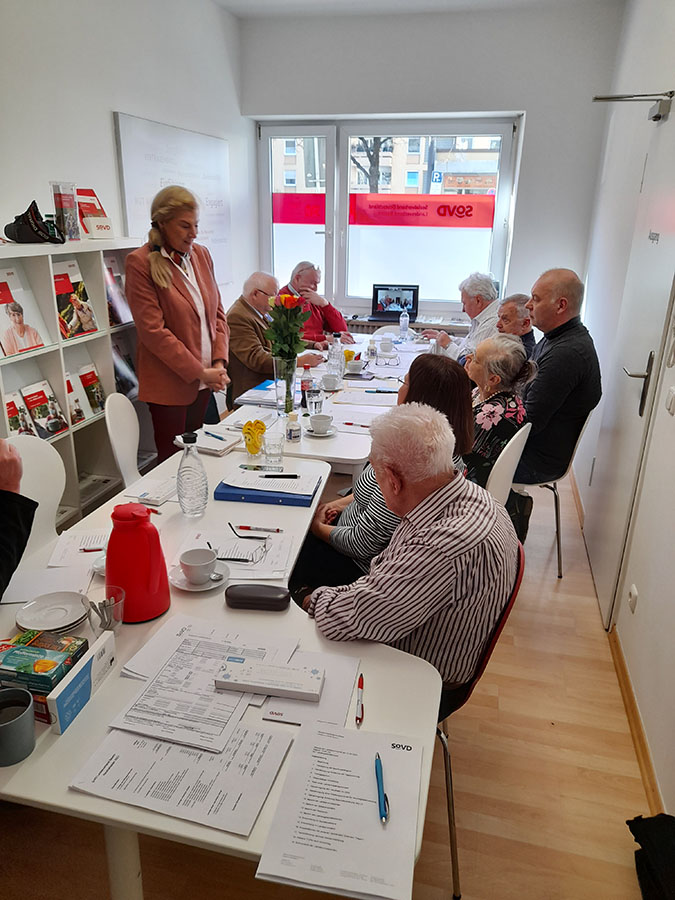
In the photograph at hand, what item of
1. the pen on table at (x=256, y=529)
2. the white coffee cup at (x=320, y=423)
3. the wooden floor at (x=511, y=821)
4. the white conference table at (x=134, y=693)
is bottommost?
the wooden floor at (x=511, y=821)

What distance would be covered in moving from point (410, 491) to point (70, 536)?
968mm

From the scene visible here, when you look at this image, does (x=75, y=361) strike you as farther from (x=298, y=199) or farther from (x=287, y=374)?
(x=298, y=199)

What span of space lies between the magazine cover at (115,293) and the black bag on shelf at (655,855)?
10.2 ft

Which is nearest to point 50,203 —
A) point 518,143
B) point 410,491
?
point 410,491

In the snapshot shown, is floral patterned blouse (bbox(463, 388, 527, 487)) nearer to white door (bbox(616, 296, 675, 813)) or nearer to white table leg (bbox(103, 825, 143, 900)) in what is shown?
white door (bbox(616, 296, 675, 813))

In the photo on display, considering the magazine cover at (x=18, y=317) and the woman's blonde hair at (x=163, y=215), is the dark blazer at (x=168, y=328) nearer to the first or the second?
the woman's blonde hair at (x=163, y=215)

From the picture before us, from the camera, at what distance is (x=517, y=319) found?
367 centimetres

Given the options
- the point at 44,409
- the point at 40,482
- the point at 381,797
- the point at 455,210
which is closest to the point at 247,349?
the point at 44,409

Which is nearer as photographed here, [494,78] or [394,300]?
[494,78]

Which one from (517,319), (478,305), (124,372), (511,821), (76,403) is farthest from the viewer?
(478,305)

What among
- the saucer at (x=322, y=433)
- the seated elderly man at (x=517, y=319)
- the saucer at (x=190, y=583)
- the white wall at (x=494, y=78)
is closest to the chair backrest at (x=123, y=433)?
the saucer at (x=322, y=433)

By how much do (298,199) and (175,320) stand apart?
3390 mm

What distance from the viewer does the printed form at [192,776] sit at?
958 millimetres

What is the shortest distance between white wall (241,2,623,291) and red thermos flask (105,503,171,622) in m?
4.74
